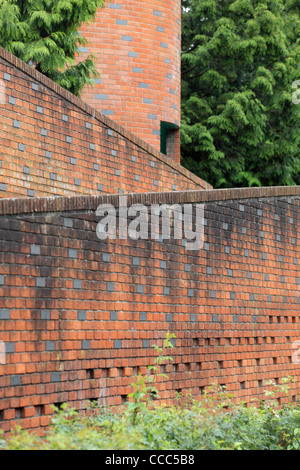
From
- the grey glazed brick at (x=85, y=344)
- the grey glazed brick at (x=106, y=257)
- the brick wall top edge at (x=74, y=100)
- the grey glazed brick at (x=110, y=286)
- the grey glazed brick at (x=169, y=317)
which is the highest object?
the brick wall top edge at (x=74, y=100)

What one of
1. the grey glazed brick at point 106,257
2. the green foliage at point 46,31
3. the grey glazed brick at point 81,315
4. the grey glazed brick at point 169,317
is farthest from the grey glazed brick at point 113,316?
the green foliage at point 46,31

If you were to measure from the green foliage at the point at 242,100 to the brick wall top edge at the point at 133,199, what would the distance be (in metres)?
7.55

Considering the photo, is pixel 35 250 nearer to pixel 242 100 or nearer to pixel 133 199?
pixel 133 199

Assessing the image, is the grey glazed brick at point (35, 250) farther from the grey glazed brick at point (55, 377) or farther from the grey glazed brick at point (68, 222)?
the grey glazed brick at point (55, 377)

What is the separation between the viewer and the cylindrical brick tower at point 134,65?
1373 centimetres

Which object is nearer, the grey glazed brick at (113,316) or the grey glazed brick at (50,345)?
the grey glazed brick at (50,345)

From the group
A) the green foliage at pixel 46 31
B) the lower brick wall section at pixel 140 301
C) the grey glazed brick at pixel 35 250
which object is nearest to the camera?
the lower brick wall section at pixel 140 301

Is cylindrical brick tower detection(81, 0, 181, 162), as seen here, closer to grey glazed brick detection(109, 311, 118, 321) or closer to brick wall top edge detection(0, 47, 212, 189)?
brick wall top edge detection(0, 47, 212, 189)

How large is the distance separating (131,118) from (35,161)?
5072 mm

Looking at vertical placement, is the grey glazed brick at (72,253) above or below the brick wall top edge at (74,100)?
below

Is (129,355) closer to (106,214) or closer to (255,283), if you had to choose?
(106,214)

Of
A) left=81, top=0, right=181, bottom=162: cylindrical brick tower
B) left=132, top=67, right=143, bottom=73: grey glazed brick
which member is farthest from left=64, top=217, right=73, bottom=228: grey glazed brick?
left=132, top=67, right=143, bottom=73: grey glazed brick

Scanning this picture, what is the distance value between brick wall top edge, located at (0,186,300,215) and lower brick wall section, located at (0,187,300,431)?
13mm

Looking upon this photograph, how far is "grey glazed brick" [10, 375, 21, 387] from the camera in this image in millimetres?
5707
